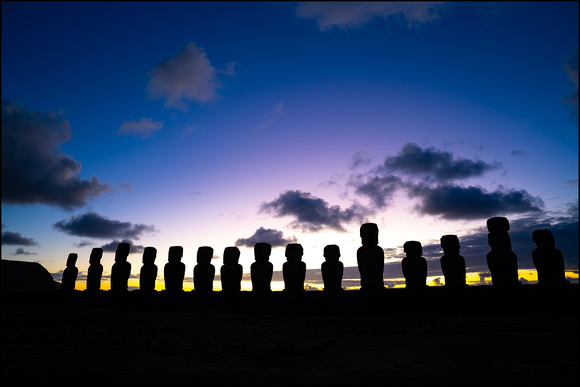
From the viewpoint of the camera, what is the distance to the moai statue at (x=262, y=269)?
13.9 meters

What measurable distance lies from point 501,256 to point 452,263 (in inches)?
53.8

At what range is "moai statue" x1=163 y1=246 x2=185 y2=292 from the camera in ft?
50.8

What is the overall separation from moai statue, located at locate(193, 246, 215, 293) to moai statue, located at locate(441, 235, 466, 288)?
8.25m

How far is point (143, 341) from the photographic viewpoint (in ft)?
21.3

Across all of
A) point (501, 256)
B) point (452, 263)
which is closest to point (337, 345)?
point (452, 263)

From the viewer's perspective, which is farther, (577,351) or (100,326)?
(100,326)

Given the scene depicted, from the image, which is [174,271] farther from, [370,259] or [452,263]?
[452,263]

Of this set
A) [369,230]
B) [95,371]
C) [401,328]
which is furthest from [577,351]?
[369,230]

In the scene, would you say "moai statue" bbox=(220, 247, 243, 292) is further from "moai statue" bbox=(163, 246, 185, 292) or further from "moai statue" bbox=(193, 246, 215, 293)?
"moai statue" bbox=(163, 246, 185, 292)

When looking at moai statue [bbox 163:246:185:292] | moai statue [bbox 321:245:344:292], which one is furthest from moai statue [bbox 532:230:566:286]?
moai statue [bbox 163:246:185:292]

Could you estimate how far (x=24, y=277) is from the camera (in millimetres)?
47812

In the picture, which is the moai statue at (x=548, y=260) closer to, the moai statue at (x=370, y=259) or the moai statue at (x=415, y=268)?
the moai statue at (x=415, y=268)

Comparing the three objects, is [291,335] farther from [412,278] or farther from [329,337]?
[412,278]

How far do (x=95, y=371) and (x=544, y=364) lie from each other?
4.76 meters
